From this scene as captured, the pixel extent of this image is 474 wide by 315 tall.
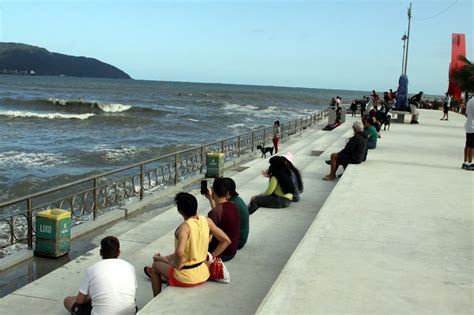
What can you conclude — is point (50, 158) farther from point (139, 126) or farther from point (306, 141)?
point (139, 126)

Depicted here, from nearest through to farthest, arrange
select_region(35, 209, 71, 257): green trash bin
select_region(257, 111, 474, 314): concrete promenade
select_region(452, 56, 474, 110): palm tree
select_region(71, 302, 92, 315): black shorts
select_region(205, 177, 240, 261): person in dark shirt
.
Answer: select_region(257, 111, 474, 314): concrete promenade
select_region(71, 302, 92, 315): black shorts
select_region(205, 177, 240, 261): person in dark shirt
select_region(35, 209, 71, 257): green trash bin
select_region(452, 56, 474, 110): palm tree

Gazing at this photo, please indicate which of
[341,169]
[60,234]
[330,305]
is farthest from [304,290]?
[341,169]

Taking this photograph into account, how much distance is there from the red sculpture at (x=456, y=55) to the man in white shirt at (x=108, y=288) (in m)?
40.9

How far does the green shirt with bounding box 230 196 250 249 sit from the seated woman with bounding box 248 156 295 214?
1883mm

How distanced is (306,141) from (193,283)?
17365mm

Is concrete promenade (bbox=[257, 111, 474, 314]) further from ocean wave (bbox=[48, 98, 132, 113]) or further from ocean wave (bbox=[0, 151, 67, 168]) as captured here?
ocean wave (bbox=[48, 98, 132, 113])

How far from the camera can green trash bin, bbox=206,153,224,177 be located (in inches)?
512

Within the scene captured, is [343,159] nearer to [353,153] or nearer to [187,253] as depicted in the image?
[353,153]

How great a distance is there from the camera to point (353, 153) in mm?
10406

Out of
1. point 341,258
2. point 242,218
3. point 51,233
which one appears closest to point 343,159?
point 242,218

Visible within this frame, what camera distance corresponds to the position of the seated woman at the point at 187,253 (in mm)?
4430

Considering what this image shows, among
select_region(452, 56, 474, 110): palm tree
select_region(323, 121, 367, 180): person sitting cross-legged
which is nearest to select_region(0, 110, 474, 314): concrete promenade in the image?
select_region(323, 121, 367, 180): person sitting cross-legged

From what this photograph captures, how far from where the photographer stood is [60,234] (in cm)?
681

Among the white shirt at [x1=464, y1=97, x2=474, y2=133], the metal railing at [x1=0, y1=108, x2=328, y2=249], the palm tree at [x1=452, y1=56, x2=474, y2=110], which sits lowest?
the metal railing at [x1=0, y1=108, x2=328, y2=249]
